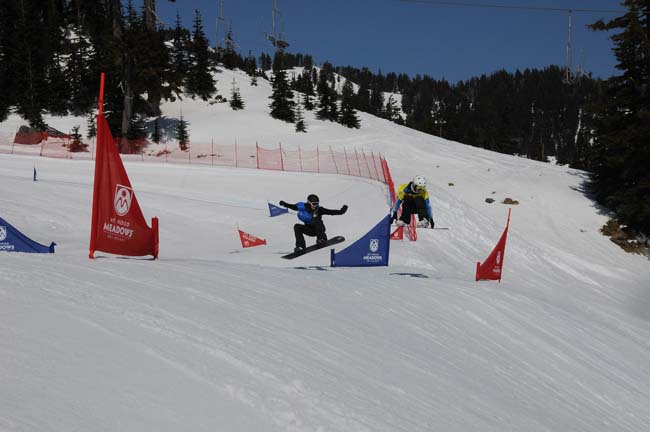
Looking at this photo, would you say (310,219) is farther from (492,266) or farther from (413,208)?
(492,266)

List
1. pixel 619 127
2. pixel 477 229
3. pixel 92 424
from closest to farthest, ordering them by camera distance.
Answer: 1. pixel 92 424
2. pixel 477 229
3. pixel 619 127

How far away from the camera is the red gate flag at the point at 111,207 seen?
671 cm

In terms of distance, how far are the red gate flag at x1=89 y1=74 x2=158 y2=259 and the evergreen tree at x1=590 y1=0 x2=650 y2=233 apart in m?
23.9

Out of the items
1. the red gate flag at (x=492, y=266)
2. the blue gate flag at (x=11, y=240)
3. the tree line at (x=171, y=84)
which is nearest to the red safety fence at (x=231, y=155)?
the tree line at (x=171, y=84)

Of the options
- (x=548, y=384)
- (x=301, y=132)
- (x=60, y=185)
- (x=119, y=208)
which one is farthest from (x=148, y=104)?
(x=548, y=384)

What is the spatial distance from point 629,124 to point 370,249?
22.1 meters

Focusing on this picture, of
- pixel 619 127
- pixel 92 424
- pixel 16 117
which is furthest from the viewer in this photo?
pixel 16 117

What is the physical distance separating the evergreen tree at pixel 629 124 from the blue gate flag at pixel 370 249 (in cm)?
1861

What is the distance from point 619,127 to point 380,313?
25493 mm

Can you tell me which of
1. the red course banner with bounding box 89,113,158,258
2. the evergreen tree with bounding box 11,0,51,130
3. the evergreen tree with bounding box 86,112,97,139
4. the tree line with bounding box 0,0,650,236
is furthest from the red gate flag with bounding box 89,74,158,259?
the evergreen tree with bounding box 11,0,51,130

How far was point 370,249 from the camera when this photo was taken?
10.8m

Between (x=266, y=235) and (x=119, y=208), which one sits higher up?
(x=119, y=208)

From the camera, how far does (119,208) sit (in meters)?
7.01

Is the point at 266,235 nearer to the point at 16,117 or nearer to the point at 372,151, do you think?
the point at 372,151
